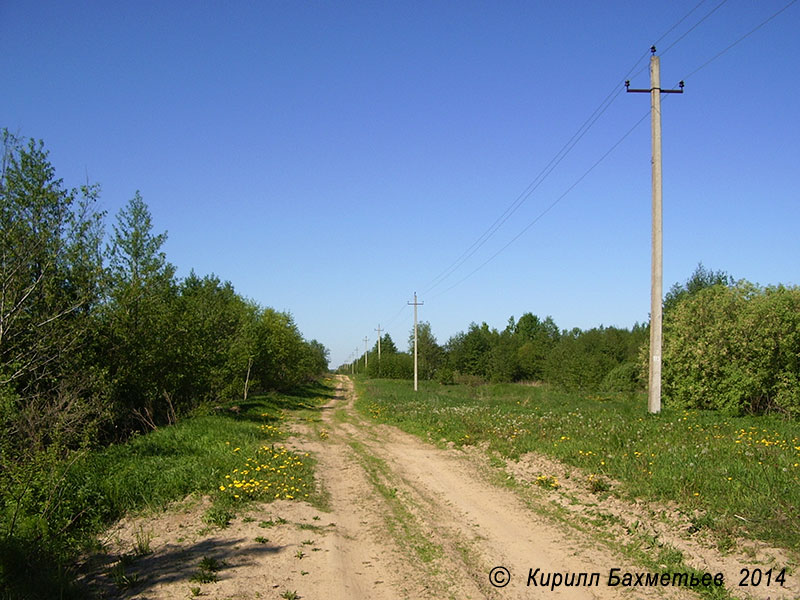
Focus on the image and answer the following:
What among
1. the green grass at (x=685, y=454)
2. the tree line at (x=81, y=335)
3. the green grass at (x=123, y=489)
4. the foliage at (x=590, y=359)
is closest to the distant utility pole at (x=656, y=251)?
the green grass at (x=685, y=454)

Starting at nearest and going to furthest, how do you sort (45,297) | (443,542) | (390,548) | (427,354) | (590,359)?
(390,548), (443,542), (45,297), (590,359), (427,354)

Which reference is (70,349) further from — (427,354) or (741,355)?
(427,354)

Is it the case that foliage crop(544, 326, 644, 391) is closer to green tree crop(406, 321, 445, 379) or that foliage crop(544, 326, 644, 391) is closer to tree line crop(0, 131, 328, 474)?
green tree crop(406, 321, 445, 379)

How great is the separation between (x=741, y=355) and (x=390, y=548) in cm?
1772

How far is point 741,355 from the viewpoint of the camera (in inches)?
751

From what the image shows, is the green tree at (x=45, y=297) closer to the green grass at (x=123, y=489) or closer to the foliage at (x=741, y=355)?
the green grass at (x=123, y=489)

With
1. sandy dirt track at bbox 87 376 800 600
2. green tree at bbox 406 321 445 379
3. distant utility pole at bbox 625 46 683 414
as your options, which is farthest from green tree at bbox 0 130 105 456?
green tree at bbox 406 321 445 379

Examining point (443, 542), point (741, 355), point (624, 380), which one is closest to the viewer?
point (443, 542)

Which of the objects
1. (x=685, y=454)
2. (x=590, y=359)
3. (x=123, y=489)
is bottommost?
(x=123, y=489)

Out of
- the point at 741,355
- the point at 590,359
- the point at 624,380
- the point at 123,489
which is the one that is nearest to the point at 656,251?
the point at 741,355

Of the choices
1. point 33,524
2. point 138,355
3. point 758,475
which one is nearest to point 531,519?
point 758,475

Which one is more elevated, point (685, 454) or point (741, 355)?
point (741, 355)

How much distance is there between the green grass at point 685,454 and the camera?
6320mm

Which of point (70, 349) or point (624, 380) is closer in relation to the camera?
point (70, 349)
